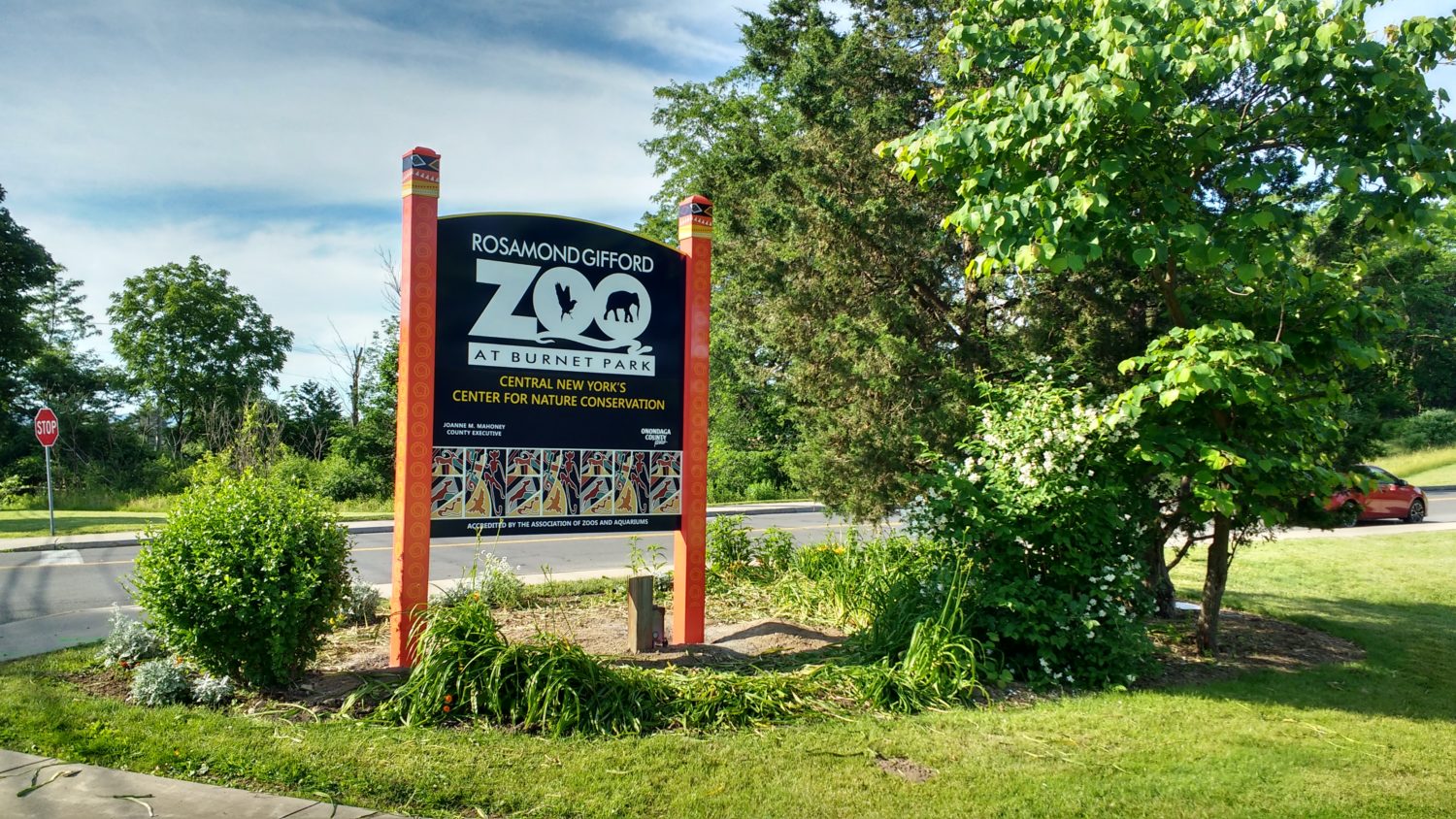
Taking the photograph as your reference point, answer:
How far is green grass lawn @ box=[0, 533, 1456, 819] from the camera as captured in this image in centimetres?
434

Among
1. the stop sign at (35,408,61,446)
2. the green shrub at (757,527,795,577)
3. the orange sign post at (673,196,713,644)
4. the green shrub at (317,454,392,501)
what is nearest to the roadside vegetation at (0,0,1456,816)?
the green shrub at (757,527,795,577)

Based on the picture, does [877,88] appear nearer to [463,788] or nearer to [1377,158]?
[1377,158]

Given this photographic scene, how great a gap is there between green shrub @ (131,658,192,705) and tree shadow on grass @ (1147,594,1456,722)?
6.66 m

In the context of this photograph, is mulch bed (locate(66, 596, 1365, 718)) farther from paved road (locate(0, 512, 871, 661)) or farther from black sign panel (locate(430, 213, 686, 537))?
black sign panel (locate(430, 213, 686, 537))

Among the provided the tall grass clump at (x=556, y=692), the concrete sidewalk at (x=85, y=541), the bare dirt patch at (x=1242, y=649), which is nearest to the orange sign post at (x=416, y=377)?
the tall grass clump at (x=556, y=692)

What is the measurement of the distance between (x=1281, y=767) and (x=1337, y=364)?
349 cm

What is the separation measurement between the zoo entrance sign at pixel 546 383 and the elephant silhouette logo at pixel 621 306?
0.01 m

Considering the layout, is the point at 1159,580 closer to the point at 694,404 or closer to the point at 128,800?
the point at 694,404

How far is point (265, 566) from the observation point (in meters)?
5.61

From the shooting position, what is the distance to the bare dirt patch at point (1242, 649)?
23.5ft

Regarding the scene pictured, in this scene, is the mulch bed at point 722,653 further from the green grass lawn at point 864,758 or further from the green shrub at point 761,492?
the green shrub at point 761,492

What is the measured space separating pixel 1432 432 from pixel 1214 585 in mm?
43028

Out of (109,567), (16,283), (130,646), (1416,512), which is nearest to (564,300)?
(130,646)

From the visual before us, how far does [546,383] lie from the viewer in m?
7.29
